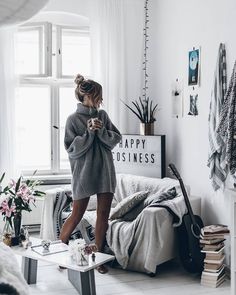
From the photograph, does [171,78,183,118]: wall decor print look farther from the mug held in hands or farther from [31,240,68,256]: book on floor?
[31,240,68,256]: book on floor

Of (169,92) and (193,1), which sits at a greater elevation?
(193,1)

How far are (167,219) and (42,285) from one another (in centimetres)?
107

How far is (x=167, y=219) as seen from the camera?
359cm

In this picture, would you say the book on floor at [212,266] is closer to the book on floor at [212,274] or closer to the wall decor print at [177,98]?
the book on floor at [212,274]

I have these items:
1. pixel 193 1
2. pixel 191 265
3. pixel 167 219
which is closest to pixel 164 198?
pixel 167 219

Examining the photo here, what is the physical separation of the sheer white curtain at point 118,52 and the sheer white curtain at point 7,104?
A: 869 millimetres

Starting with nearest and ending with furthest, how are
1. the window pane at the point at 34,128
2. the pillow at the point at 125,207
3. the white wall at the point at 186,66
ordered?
the white wall at the point at 186,66, the pillow at the point at 125,207, the window pane at the point at 34,128

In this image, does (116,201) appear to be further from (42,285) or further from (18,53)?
(18,53)

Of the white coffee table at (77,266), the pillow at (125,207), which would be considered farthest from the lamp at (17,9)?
the pillow at (125,207)

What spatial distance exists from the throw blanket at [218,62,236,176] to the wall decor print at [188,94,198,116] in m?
0.77

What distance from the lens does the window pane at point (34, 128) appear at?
4.96 meters

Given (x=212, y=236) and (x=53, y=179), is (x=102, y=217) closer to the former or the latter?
(x=212, y=236)

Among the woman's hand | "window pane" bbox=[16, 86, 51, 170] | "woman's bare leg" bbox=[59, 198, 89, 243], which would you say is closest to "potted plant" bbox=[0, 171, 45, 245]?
"woman's bare leg" bbox=[59, 198, 89, 243]

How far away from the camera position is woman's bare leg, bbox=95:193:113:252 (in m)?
3.61
